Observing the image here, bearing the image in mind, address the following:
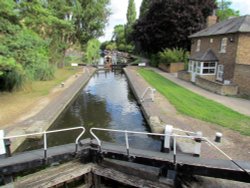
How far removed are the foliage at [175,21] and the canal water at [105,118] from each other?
56.1 feet

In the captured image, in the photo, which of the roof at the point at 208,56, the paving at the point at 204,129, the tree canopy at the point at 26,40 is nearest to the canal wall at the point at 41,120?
the tree canopy at the point at 26,40

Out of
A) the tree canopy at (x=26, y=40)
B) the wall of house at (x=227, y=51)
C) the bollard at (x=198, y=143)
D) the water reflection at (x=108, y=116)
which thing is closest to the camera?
the bollard at (x=198, y=143)

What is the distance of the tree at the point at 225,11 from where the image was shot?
1770 inches

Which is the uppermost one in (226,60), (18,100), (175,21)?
(175,21)

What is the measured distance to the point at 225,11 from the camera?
46.5m

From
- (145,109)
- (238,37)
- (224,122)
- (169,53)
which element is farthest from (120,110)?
(169,53)

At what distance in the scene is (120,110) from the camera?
15.4 m

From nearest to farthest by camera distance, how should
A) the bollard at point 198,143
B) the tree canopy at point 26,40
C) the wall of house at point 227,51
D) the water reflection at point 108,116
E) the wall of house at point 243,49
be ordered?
the bollard at point 198,143, the water reflection at point 108,116, the tree canopy at point 26,40, the wall of house at point 243,49, the wall of house at point 227,51

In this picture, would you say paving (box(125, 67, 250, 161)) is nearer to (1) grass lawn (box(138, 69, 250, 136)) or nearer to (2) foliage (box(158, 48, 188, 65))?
(1) grass lawn (box(138, 69, 250, 136))

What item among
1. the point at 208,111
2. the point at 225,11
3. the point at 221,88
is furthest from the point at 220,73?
the point at 225,11

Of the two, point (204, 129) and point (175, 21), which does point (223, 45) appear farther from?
point (175, 21)

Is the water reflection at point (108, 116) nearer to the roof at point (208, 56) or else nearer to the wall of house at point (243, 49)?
the roof at point (208, 56)

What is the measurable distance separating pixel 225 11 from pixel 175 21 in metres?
19.0

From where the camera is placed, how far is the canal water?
1045cm
